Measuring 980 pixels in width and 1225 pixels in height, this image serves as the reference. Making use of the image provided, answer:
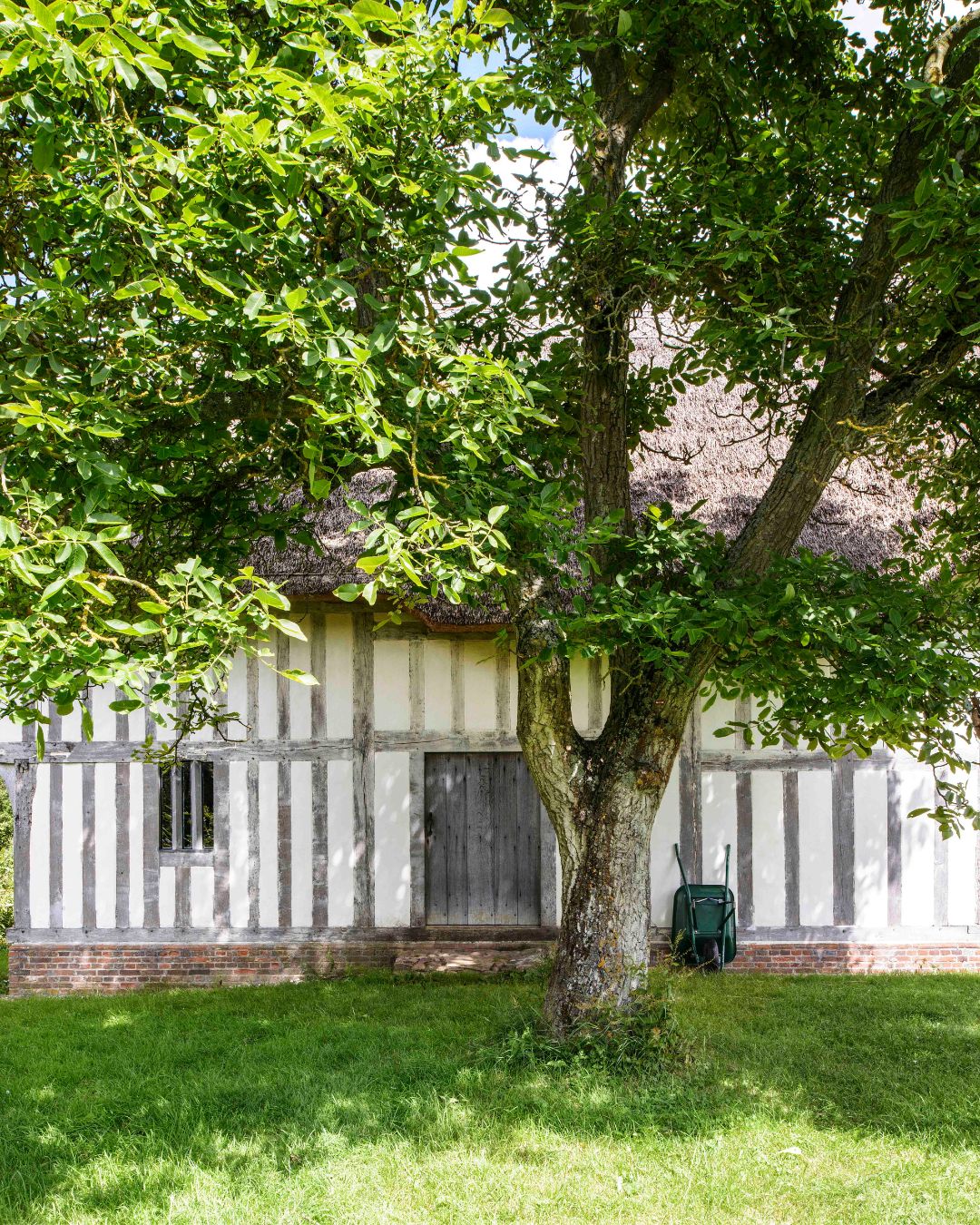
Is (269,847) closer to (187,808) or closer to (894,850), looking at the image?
(187,808)

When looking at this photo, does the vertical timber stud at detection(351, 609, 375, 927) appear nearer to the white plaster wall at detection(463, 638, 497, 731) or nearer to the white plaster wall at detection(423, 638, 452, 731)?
the white plaster wall at detection(423, 638, 452, 731)

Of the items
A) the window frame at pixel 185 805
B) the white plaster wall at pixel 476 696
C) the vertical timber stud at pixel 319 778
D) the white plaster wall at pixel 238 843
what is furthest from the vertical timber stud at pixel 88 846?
the white plaster wall at pixel 476 696

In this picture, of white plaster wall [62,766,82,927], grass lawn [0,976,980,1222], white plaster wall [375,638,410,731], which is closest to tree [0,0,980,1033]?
grass lawn [0,976,980,1222]

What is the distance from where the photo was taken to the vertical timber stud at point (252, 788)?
25.9 feet

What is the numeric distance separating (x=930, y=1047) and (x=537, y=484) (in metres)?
4.14

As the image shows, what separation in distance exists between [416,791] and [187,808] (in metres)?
2.05

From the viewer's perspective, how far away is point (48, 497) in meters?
2.71

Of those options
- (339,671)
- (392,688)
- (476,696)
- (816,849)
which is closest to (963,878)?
(816,849)

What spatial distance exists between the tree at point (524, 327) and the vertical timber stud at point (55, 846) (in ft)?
11.5

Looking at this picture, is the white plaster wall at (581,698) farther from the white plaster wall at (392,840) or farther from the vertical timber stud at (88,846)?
the vertical timber stud at (88,846)

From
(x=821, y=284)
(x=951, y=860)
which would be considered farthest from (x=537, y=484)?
(x=951, y=860)

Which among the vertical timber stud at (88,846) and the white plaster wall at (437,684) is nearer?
the vertical timber stud at (88,846)

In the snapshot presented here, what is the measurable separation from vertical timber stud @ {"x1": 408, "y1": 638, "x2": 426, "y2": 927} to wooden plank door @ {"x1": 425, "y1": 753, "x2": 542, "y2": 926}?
26 centimetres

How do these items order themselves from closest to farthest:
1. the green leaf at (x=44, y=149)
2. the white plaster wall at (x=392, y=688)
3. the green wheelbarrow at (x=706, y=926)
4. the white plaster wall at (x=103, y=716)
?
the green leaf at (x=44, y=149)
the green wheelbarrow at (x=706, y=926)
the white plaster wall at (x=103, y=716)
the white plaster wall at (x=392, y=688)
